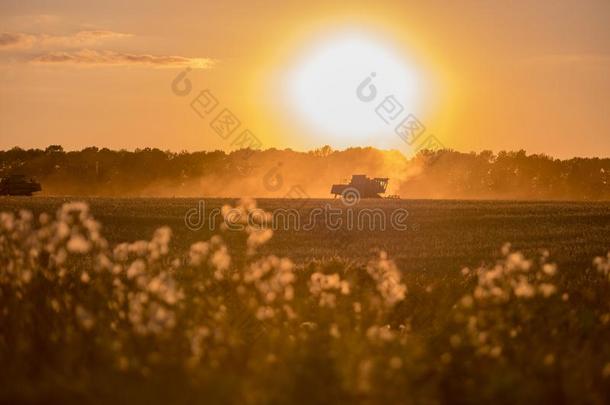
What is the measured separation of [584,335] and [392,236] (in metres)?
18.6

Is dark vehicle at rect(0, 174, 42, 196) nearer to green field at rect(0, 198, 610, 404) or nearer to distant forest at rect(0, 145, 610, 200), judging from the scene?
green field at rect(0, 198, 610, 404)

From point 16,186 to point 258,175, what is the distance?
2194 inches

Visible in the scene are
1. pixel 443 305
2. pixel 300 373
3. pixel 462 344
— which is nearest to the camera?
pixel 300 373

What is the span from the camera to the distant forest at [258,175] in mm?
93312

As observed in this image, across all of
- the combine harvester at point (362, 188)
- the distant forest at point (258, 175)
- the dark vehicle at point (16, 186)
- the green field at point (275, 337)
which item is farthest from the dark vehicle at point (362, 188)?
the green field at point (275, 337)

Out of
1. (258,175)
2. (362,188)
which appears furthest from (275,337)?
(258,175)

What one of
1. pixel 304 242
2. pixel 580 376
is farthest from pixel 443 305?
pixel 304 242

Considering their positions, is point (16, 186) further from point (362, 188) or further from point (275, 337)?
point (275, 337)

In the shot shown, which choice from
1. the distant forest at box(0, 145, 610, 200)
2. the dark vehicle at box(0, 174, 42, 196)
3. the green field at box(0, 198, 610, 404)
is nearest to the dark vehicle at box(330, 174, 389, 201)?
the dark vehicle at box(0, 174, 42, 196)

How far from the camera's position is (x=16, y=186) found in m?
49.9

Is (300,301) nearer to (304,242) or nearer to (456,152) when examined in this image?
(304,242)

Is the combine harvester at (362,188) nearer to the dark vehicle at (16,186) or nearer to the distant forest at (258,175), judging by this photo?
the dark vehicle at (16,186)

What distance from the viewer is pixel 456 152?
10669cm

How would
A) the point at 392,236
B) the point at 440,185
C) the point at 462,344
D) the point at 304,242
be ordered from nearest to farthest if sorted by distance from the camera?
1. the point at 462,344
2. the point at 304,242
3. the point at 392,236
4. the point at 440,185
